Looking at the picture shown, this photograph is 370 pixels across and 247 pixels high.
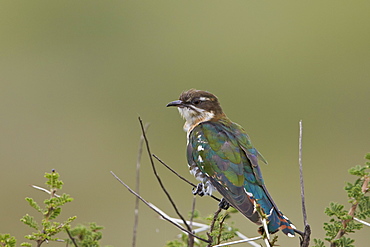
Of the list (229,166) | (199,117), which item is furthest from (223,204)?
(199,117)

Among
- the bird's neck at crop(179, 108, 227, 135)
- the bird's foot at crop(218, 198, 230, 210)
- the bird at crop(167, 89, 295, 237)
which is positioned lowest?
the bird's foot at crop(218, 198, 230, 210)

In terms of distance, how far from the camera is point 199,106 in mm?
5871

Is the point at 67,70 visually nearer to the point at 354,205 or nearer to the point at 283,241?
the point at 283,241

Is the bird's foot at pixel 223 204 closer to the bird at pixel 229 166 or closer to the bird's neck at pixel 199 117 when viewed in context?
the bird at pixel 229 166

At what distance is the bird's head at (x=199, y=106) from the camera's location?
5.87 meters

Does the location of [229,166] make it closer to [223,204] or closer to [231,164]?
[231,164]

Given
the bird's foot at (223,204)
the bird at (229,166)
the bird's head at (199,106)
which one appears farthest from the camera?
the bird's head at (199,106)

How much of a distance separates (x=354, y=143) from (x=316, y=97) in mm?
2749

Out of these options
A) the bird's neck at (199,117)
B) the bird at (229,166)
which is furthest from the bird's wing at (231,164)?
the bird's neck at (199,117)

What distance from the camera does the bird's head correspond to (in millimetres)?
5867

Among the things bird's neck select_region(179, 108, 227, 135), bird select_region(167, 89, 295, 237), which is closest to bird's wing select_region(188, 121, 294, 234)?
bird select_region(167, 89, 295, 237)

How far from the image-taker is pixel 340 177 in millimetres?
13945

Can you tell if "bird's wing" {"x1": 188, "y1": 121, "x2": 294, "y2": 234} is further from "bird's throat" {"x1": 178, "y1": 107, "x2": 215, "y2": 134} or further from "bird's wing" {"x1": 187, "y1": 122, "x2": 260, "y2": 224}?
"bird's throat" {"x1": 178, "y1": 107, "x2": 215, "y2": 134}

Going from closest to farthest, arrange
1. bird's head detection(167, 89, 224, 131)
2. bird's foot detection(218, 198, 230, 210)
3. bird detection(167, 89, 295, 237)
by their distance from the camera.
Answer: bird detection(167, 89, 295, 237)
bird's foot detection(218, 198, 230, 210)
bird's head detection(167, 89, 224, 131)
